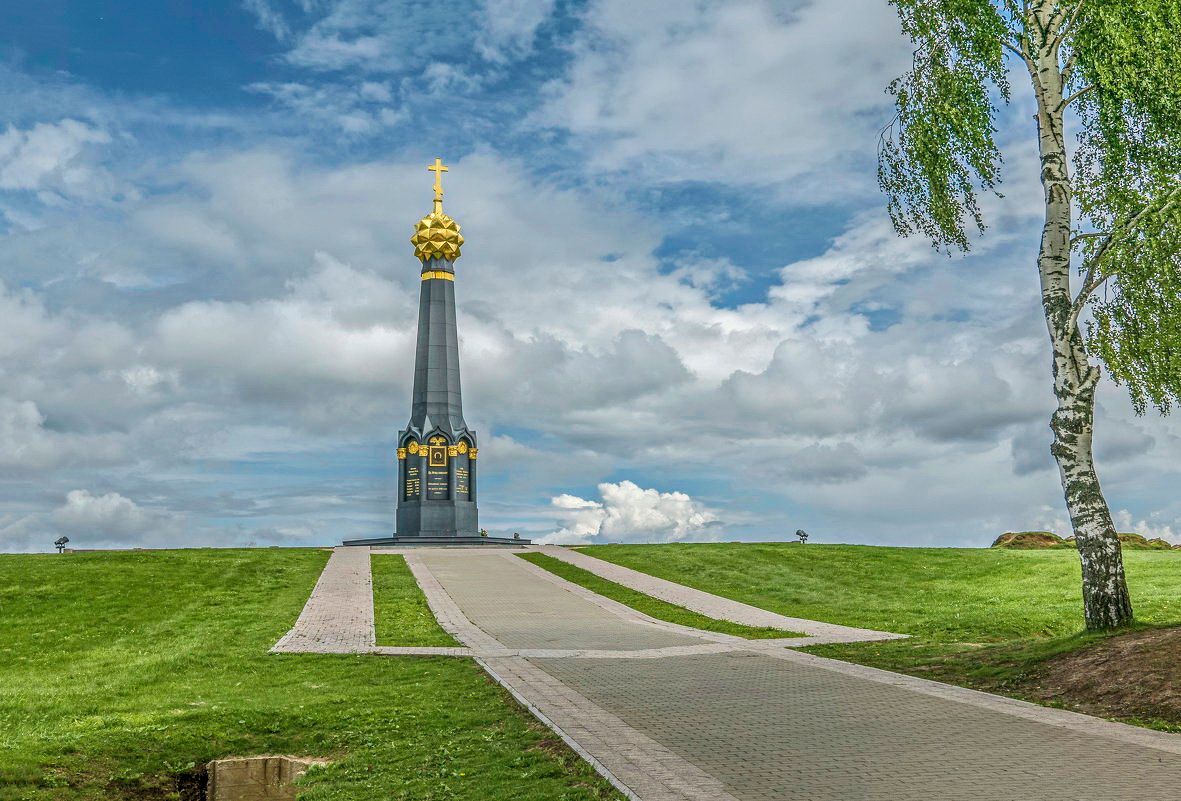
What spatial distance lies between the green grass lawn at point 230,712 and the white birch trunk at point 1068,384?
8.86 metres

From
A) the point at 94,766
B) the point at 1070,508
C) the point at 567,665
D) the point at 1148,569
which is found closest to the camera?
the point at 94,766

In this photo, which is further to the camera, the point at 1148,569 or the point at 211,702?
the point at 1148,569

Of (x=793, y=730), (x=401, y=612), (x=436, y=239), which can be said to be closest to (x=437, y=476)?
(x=436, y=239)

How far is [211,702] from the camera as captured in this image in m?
13.3

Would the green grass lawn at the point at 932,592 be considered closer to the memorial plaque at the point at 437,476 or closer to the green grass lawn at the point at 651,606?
the green grass lawn at the point at 651,606

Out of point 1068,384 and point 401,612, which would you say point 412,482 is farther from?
point 1068,384

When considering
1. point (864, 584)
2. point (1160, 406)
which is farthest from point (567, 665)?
point (864, 584)

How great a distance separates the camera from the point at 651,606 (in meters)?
24.3

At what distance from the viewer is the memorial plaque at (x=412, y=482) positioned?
4562 cm

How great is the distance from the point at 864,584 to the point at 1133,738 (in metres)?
20.4

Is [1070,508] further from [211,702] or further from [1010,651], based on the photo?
[211,702]

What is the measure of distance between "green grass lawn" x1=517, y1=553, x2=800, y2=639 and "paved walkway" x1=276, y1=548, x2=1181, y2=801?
4.86 feet

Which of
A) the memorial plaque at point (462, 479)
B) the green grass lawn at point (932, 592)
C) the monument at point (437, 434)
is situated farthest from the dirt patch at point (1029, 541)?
the memorial plaque at point (462, 479)

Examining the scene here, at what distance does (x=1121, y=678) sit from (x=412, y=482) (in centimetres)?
3722
